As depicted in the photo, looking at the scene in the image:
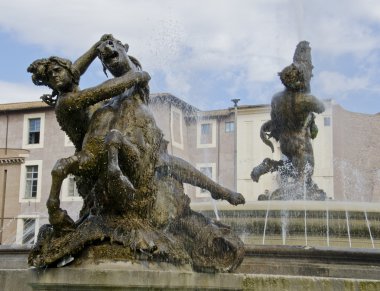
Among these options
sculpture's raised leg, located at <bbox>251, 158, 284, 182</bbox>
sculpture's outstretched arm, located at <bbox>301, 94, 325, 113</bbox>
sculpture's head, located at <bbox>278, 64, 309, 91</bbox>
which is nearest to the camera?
sculpture's head, located at <bbox>278, 64, 309, 91</bbox>

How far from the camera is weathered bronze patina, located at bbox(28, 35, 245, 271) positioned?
11.9 ft

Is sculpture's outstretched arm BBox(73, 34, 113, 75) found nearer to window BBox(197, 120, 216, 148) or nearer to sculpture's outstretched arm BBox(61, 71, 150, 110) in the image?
sculpture's outstretched arm BBox(61, 71, 150, 110)

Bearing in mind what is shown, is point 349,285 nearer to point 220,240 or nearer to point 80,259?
point 220,240

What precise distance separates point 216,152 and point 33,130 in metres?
12.0

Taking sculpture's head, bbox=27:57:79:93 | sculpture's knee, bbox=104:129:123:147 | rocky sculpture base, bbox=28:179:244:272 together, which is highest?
sculpture's head, bbox=27:57:79:93

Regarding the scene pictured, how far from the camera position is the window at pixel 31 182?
1542 inches

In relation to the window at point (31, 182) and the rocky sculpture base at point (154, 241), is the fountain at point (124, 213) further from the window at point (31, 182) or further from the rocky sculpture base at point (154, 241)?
the window at point (31, 182)

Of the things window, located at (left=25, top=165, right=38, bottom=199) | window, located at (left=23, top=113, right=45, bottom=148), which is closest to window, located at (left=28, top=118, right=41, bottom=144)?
window, located at (left=23, top=113, right=45, bottom=148)

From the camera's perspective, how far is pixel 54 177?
3678mm

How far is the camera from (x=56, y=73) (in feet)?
13.3

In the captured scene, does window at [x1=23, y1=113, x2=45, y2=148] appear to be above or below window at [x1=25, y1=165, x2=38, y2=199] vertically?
above

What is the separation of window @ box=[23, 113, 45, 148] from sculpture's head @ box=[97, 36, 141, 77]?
1489 inches

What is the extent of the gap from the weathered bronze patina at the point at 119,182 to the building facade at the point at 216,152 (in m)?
31.6

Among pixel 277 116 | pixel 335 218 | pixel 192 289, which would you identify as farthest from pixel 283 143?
pixel 192 289
